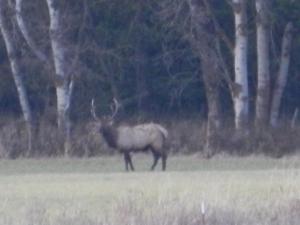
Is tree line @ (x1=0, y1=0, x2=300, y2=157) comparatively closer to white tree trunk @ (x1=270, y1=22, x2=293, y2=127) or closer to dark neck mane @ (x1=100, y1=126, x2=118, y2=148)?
white tree trunk @ (x1=270, y1=22, x2=293, y2=127)

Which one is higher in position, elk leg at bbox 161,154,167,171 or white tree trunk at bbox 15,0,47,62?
white tree trunk at bbox 15,0,47,62

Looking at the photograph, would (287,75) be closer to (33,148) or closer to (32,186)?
(33,148)

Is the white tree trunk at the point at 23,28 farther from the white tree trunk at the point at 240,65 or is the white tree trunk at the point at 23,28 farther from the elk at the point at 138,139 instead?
the white tree trunk at the point at 240,65

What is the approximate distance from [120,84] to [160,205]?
81.9ft

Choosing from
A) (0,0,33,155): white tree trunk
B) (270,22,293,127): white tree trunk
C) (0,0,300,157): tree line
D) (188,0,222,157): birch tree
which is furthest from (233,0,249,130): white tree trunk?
(0,0,33,155): white tree trunk

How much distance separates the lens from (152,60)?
49062 mm

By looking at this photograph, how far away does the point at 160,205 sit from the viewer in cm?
2352

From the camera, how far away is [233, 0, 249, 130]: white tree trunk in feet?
135

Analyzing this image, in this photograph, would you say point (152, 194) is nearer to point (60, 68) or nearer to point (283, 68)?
point (60, 68)

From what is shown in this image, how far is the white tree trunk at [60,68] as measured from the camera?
135ft

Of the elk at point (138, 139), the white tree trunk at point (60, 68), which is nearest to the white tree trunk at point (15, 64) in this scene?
the white tree trunk at point (60, 68)

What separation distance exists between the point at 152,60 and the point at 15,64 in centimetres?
694

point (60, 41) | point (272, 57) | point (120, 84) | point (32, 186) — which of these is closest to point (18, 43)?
point (60, 41)

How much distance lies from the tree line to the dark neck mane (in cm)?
351
